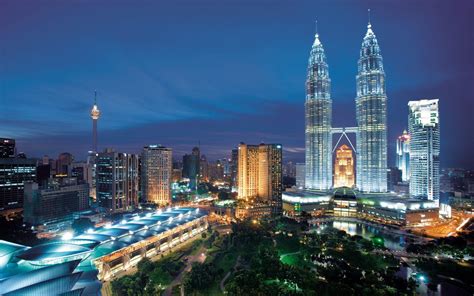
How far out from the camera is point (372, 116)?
120 feet

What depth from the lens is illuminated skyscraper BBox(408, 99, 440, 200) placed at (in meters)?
32.7

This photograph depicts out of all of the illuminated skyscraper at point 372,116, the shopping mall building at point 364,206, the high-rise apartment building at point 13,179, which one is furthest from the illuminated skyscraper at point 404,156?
the high-rise apartment building at point 13,179

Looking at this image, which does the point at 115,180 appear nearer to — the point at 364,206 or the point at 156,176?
the point at 156,176

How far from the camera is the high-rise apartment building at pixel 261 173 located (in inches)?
1467

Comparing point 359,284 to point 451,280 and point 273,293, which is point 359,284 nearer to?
point 273,293

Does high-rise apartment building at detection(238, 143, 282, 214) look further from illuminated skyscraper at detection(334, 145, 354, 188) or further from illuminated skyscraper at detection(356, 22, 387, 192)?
illuminated skyscraper at detection(334, 145, 354, 188)

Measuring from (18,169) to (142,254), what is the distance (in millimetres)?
22673

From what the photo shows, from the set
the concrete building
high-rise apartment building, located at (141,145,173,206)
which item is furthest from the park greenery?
high-rise apartment building, located at (141,145,173,206)

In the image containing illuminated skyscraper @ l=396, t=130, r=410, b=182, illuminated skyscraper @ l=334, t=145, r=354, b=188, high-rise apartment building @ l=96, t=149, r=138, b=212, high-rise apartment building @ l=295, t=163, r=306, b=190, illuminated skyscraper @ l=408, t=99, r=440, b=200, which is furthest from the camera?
high-rise apartment building @ l=295, t=163, r=306, b=190

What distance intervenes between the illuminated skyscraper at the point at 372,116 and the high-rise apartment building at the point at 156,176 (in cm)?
2690

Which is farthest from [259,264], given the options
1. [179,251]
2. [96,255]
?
[96,255]

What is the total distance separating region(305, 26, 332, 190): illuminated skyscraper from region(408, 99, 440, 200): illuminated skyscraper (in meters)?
10.3

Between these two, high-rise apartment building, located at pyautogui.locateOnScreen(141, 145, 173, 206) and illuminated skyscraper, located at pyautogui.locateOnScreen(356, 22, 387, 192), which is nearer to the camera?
illuminated skyscraper, located at pyautogui.locateOnScreen(356, 22, 387, 192)

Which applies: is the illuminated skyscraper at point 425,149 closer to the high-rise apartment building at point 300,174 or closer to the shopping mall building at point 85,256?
the high-rise apartment building at point 300,174
